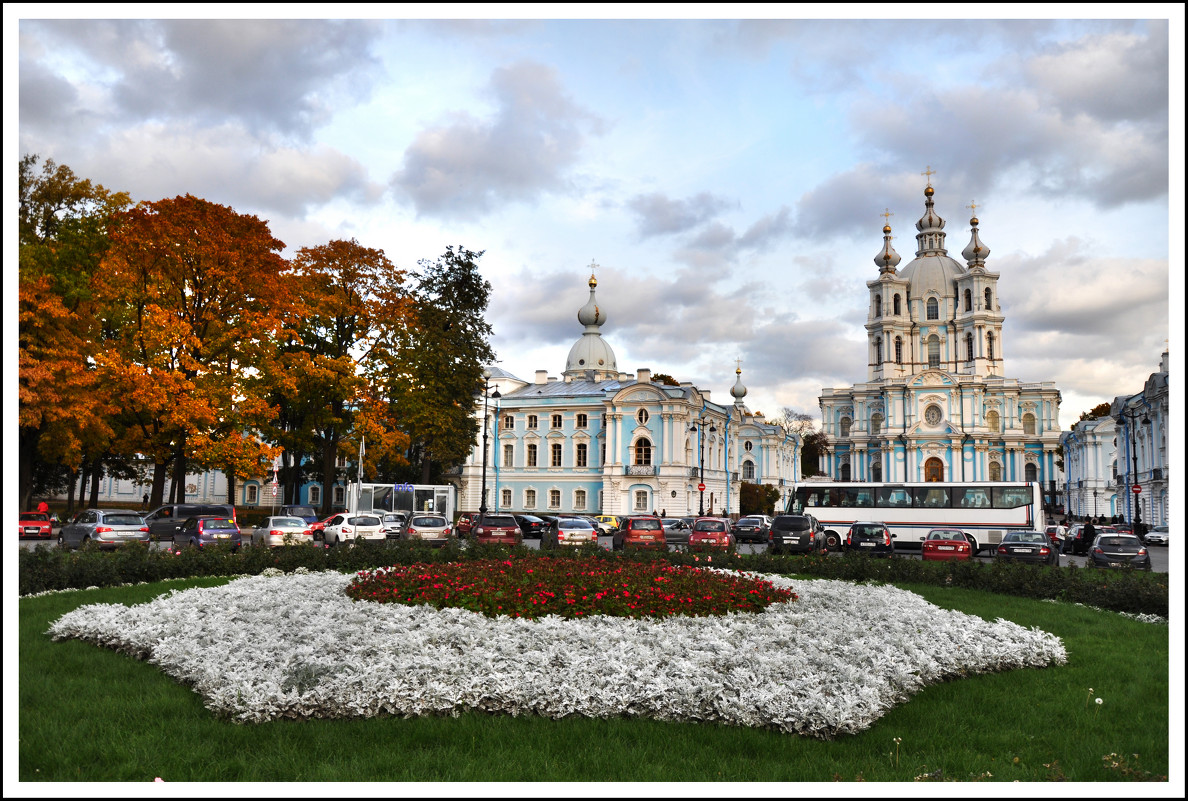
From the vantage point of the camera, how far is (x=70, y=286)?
18.3 m

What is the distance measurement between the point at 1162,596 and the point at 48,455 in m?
31.9

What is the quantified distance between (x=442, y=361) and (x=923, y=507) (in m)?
23.1

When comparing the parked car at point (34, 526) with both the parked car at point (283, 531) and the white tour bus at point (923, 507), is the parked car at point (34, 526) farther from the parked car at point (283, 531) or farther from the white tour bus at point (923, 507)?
the white tour bus at point (923, 507)

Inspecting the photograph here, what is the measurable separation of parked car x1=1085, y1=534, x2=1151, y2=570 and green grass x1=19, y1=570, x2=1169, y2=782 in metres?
17.9

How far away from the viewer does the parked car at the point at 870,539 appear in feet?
104

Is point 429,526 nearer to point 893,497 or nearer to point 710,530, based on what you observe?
point 710,530

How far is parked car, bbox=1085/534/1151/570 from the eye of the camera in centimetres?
2342

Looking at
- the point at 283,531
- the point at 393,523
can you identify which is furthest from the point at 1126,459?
the point at 283,531

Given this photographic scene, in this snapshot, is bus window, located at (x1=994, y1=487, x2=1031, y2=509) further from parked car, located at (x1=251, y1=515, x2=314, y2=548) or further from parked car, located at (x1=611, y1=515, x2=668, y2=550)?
parked car, located at (x1=251, y1=515, x2=314, y2=548)

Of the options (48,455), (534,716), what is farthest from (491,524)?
(534,716)

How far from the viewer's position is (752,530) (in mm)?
38469

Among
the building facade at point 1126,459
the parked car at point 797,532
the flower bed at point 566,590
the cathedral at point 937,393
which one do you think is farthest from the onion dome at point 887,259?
the flower bed at point 566,590

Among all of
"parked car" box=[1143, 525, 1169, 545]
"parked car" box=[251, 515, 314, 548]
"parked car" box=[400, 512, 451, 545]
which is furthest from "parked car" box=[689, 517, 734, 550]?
"parked car" box=[1143, 525, 1169, 545]

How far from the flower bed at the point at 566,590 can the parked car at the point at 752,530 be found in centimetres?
2623
